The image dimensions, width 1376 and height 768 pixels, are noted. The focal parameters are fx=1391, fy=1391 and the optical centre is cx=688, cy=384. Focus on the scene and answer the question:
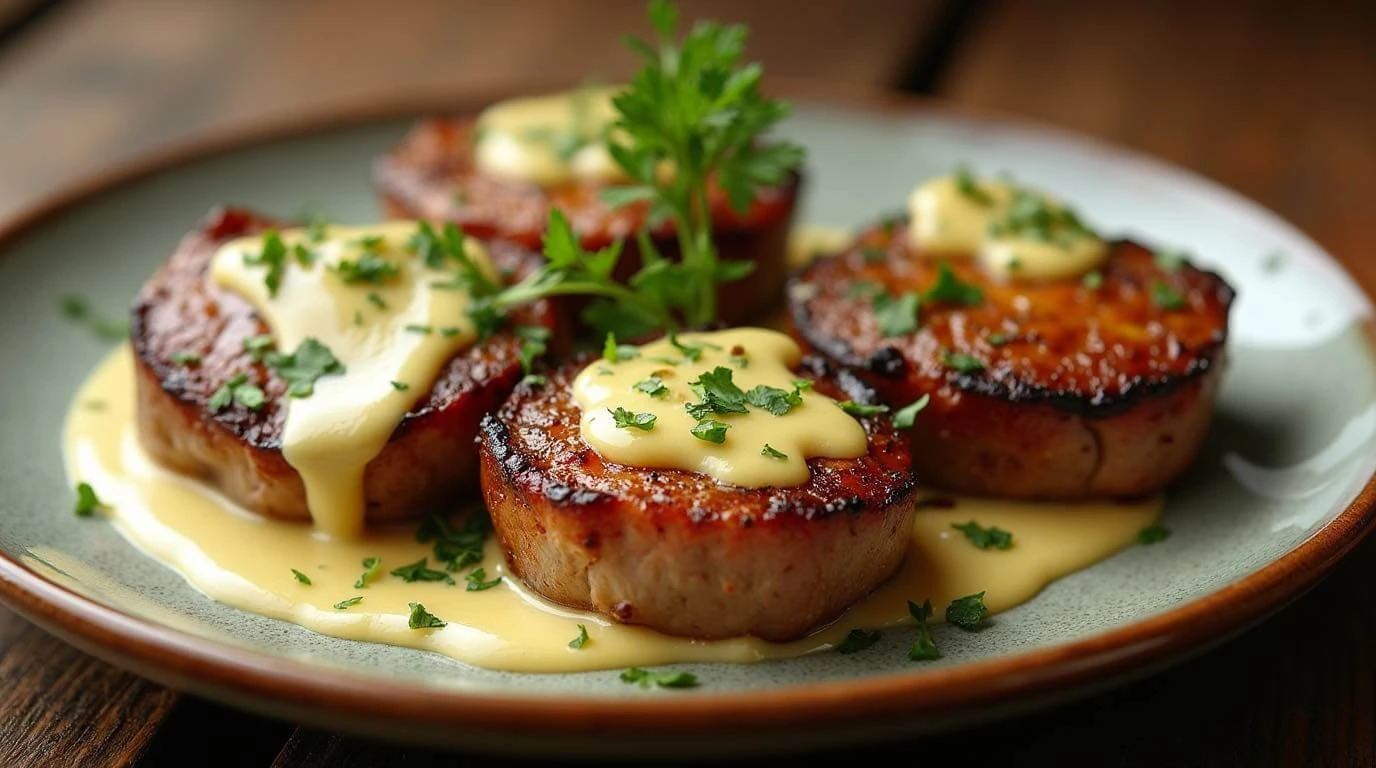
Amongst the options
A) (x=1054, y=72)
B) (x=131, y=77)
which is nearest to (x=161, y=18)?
(x=131, y=77)

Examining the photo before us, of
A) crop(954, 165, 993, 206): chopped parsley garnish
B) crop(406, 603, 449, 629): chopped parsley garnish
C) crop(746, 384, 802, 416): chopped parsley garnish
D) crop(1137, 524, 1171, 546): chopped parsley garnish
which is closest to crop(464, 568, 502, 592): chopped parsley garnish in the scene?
crop(406, 603, 449, 629): chopped parsley garnish

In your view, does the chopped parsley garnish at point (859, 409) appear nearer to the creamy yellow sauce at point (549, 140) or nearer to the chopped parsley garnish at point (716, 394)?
the chopped parsley garnish at point (716, 394)

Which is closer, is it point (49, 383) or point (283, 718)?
point (283, 718)

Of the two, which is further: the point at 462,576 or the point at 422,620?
the point at 462,576

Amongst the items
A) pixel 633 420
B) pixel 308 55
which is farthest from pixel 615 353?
pixel 308 55

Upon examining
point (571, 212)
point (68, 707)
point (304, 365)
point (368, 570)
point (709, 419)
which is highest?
point (709, 419)

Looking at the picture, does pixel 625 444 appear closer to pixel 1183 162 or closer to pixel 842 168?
pixel 842 168

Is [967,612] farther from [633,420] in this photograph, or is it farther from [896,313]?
[896,313]
